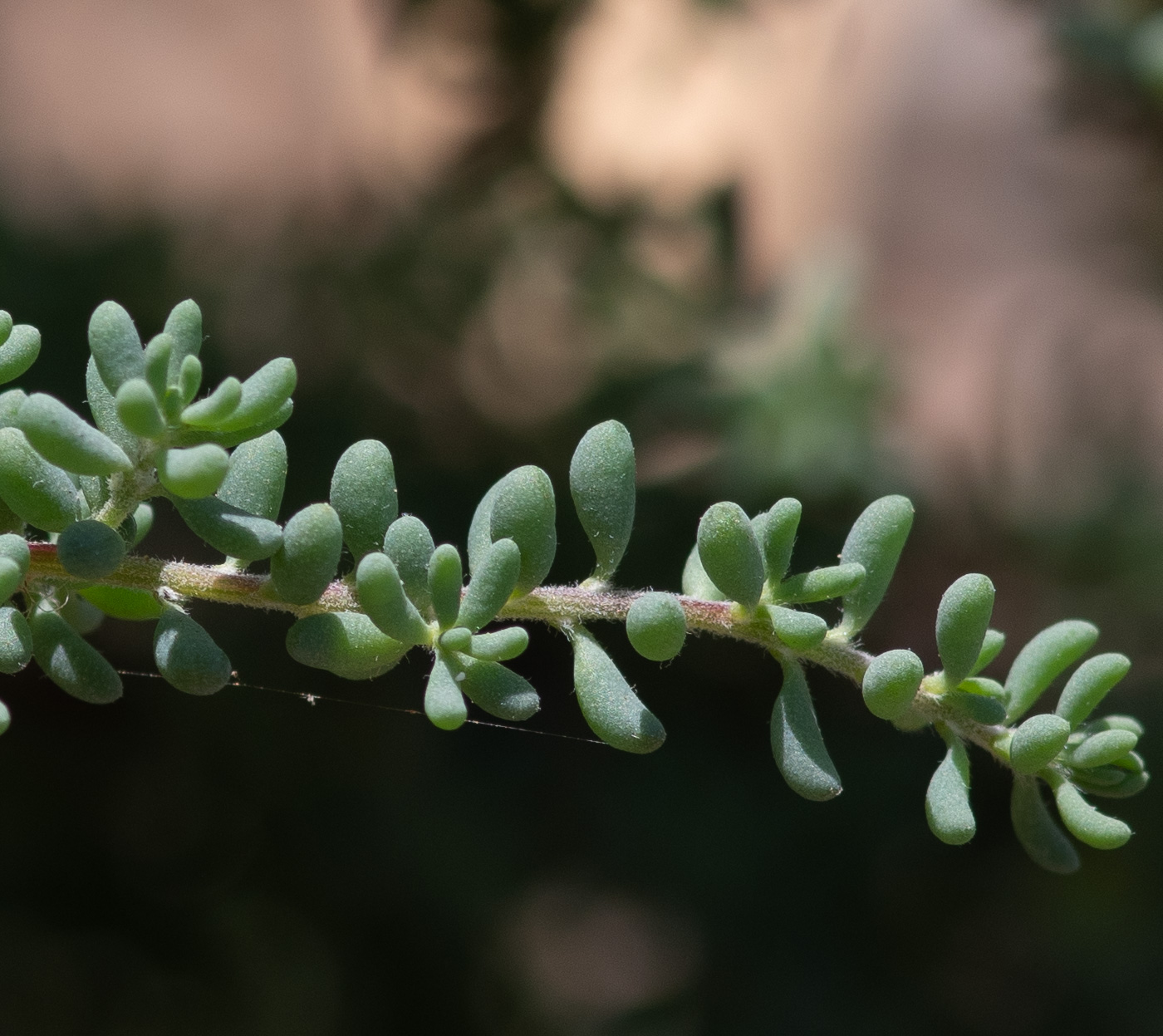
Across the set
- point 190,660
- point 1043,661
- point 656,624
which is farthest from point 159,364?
point 1043,661

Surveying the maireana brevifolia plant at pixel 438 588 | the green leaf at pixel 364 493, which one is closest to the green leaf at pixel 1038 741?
the maireana brevifolia plant at pixel 438 588

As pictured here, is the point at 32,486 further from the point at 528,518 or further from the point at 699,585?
the point at 699,585

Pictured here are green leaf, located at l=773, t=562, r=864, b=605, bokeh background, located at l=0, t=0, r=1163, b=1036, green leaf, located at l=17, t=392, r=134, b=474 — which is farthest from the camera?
bokeh background, located at l=0, t=0, r=1163, b=1036

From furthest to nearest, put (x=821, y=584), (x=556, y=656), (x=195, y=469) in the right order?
1. (x=556, y=656)
2. (x=821, y=584)
3. (x=195, y=469)

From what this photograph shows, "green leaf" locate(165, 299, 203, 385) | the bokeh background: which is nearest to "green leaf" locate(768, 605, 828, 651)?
"green leaf" locate(165, 299, 203, 385)

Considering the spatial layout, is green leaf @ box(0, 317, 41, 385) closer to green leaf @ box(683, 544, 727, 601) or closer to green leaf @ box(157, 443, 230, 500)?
green leaf @ box(157, 443, 230, 500)

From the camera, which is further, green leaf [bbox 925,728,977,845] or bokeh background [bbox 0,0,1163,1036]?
bokeh background [bbox 0,0,1163,1036]
